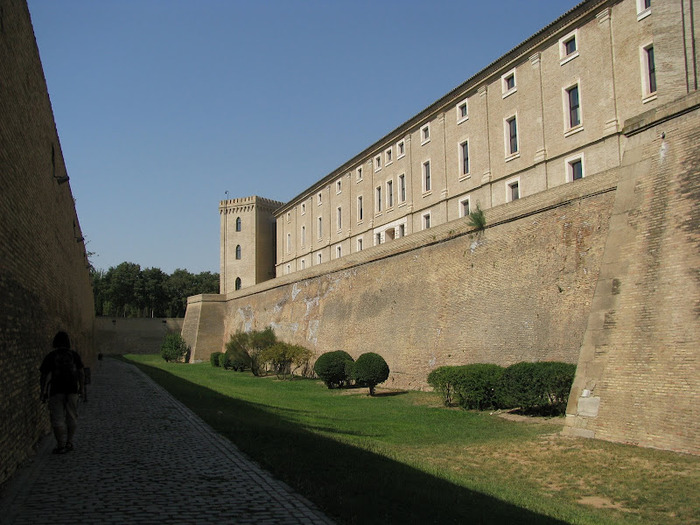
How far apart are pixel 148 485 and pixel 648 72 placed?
64.0 feet

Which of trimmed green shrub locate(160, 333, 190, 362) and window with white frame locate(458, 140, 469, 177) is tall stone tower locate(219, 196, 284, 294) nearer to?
trimmed green shrub locate(160, 333, 190, 362)

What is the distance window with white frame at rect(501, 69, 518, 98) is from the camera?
985 inches

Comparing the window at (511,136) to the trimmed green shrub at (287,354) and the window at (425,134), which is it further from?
the trimmed green shrub at (287,354)

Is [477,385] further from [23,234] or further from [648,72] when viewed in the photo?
[648,72]

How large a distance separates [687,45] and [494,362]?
9.35m

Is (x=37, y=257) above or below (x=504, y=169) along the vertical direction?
below

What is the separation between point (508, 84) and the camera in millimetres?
25531

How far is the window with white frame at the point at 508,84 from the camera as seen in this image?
25031 millimetres

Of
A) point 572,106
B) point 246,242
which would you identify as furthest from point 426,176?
point 246,242

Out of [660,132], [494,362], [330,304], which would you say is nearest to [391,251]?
[330,304]

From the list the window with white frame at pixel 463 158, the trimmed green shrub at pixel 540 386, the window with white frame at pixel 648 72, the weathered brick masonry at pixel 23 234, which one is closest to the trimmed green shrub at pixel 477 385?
the trimmed green shrub at pixel 540 386

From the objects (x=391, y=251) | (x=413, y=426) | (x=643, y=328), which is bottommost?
(x=413, y=426)

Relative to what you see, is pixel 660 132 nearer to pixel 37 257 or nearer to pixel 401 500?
pixel 401 500

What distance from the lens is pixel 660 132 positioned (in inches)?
403
